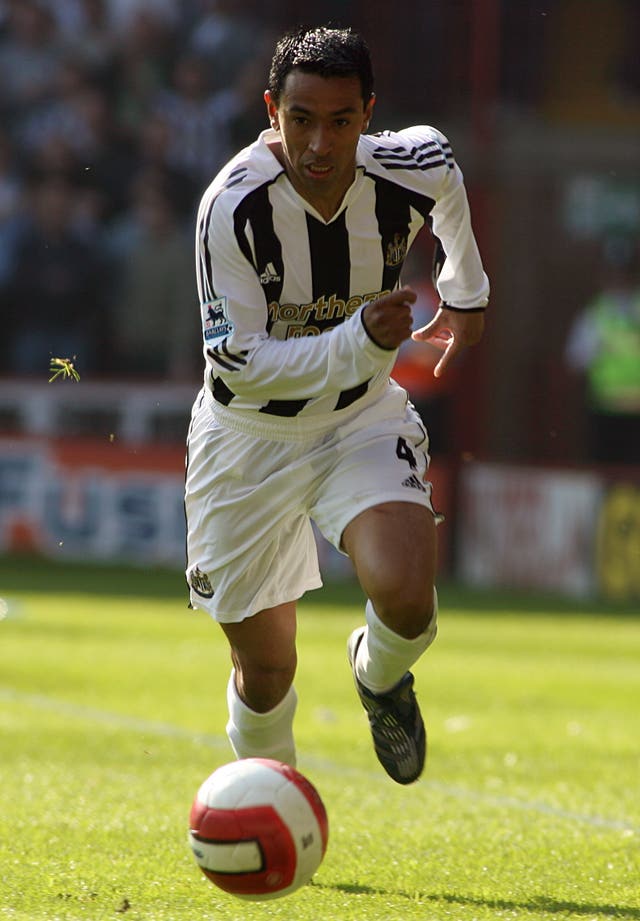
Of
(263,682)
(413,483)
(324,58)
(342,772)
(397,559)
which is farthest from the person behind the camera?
(342,772)

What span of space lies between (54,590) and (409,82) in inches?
340

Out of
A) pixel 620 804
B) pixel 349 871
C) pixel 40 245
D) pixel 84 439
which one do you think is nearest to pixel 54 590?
pixel 84 439

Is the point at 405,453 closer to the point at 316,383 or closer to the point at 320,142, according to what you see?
the point at 316,383

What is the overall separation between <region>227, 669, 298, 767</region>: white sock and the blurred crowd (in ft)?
46.8

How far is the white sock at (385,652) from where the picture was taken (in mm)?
4770

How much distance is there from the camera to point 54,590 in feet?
49.4

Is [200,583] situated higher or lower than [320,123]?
lower

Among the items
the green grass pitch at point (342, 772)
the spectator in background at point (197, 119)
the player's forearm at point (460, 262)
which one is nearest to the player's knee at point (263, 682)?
the green grass pitch at point (342, 772)

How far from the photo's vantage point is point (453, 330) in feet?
17.2

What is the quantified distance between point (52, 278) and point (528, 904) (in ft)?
52.1

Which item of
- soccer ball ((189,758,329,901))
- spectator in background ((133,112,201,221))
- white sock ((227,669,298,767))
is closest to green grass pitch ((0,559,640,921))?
soccer ball ((189,758,329,901))

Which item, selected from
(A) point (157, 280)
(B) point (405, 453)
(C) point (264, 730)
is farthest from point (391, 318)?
(A) point (157, 280)

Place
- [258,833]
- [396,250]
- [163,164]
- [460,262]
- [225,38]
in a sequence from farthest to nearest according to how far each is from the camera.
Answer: [225,38] < [163,164] < [460,262] < [396,250] < [258,833]

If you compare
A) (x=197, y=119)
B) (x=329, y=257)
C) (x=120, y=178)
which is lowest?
(x=120, y=178)
